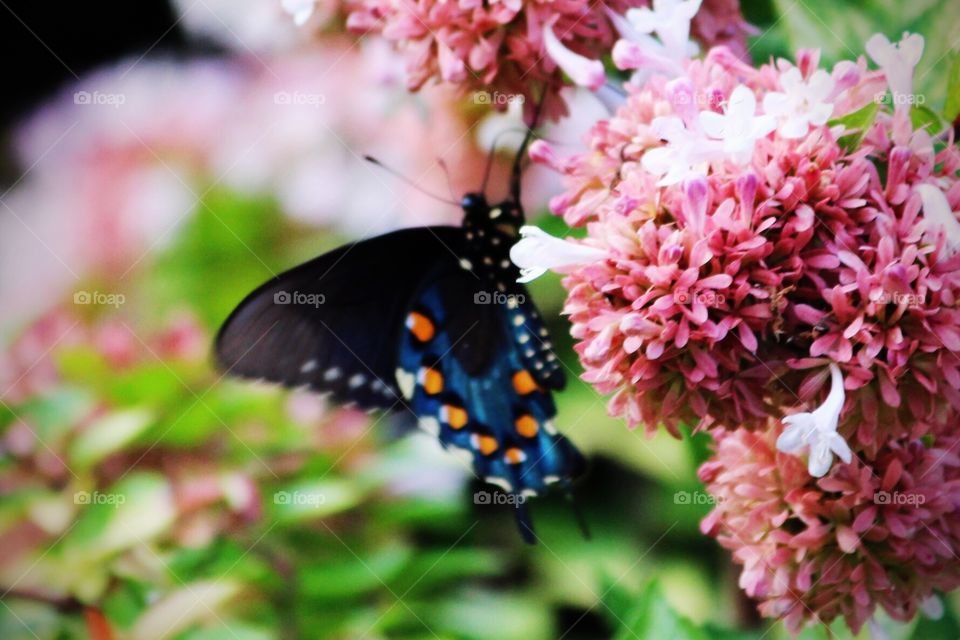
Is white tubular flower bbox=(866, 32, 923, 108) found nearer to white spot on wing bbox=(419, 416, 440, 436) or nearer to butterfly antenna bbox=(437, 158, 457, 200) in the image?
butterfly antenna bbox=(437, 158, 457, 200)

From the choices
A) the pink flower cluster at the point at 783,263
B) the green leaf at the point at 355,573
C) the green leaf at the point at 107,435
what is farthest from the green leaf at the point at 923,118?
the green leaf at the point at 107,435

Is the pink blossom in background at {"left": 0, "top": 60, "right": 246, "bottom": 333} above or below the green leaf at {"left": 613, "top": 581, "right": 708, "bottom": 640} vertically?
above

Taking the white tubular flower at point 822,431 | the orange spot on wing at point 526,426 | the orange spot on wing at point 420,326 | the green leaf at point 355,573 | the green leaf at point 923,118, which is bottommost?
the green leaf at point 355,573

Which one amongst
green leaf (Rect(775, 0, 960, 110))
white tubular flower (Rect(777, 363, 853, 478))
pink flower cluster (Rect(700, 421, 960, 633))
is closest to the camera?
white tubular flower (Rect(777, 363, 853, 478))

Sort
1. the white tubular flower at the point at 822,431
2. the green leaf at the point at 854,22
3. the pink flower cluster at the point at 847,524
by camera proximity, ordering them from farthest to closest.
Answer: the green leaf at the point at 854,22 → the pink flower cluster at the point at 847,524 → the white tubular flower at the point at 822,431

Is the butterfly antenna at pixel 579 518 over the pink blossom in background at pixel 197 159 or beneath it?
beneath

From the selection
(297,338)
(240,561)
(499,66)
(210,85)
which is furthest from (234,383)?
(499,66)

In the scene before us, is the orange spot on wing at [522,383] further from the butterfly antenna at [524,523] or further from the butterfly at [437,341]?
the butterfly antenna at [524,523]

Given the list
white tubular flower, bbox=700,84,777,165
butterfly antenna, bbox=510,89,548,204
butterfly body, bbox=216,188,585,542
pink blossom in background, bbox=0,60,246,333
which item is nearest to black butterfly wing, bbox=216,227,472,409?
butterfly body, bbox=216,188,585,542
